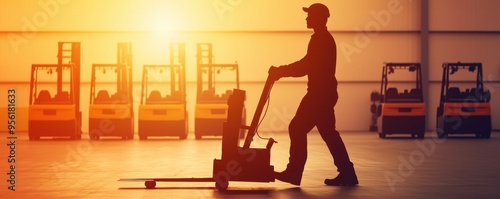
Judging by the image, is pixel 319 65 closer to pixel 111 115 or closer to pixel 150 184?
pixel 150 184

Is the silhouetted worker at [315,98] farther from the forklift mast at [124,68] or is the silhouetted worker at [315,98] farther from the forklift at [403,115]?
the forklift mast at [124,68]

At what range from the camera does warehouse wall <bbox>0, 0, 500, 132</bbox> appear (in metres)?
30.3

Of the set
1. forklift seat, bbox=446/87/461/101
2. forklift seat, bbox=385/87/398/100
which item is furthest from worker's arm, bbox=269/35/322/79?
forklift seat, bbox=446/87/461/101

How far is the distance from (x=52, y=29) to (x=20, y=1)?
4.66 ft

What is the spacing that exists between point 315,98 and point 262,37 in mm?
21546

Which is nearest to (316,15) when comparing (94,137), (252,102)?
(94,137)

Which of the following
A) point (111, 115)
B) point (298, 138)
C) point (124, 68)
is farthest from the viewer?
point (124, 68)

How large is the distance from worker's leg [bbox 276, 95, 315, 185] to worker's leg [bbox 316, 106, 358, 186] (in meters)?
0.14

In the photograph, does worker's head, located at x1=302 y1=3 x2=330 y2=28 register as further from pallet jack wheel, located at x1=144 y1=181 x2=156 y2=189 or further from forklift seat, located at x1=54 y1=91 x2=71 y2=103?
forklift seat, located at x1=54 y1=91 x2=71 y2=103

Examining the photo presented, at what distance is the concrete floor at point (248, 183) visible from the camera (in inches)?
355

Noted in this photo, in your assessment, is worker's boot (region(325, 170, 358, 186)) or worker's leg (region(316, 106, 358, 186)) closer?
worker's leg (region(316, 106, 358, 186))

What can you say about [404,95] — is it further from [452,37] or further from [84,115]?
[84,115]

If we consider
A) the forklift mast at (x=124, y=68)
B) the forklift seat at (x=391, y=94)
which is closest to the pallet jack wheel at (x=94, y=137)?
the forklift mast at (x=124, y=68)

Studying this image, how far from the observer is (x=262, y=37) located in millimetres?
30812
